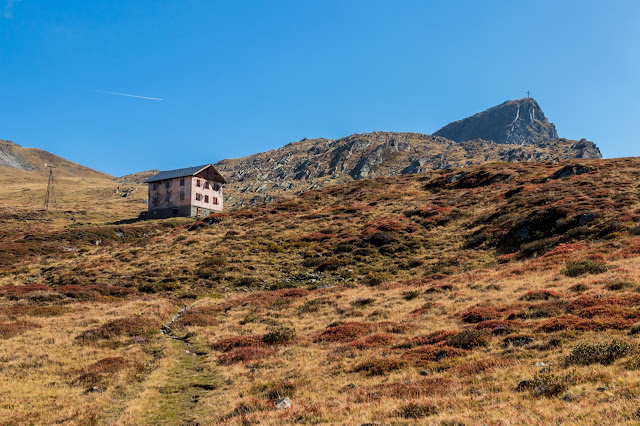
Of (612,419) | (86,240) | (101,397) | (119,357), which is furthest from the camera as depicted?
(86,240)

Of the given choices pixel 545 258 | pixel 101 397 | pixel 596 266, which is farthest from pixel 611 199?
pixel 101 397

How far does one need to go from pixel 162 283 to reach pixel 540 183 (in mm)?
52961

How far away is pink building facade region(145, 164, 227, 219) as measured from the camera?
3489 inches

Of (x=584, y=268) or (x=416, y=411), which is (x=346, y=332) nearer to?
(x=416, y=411)

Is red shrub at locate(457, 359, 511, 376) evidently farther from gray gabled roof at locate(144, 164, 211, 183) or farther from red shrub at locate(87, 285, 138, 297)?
gray gabled roof at locate(144, 164, 211, 183)

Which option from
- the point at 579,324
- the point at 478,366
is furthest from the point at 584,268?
the point at 478,366

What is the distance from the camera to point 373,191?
79875mm

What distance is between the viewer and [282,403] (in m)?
12.9

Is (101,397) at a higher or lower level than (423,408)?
lower

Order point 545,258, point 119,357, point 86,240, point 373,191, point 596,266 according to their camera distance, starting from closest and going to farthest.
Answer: point 119,357
point 596,266
point 545,258
point 86,240
point 373,191

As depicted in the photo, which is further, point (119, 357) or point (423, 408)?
point (119, 357)

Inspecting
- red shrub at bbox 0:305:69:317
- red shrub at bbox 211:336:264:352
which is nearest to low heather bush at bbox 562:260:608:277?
red shrub at bbox 211:336:264:352

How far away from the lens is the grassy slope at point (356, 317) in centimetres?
1174

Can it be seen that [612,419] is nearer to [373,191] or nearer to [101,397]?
[101,397]
